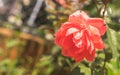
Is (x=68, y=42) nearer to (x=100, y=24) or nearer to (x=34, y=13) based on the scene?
(x=100, y=24)

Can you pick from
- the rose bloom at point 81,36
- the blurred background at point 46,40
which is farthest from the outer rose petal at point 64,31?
the blurred background at point 46,40

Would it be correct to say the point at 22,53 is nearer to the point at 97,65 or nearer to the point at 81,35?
the point at 97,65

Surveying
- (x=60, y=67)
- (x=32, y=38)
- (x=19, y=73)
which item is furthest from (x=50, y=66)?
(x=32, y=38)

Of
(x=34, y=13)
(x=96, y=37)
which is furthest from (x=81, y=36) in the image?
(x=34, y=13)

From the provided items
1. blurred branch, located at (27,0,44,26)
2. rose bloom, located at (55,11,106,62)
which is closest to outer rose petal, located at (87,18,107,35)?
rose bloom, located at (55,11,106,62)

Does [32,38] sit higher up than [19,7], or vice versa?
[19,7]

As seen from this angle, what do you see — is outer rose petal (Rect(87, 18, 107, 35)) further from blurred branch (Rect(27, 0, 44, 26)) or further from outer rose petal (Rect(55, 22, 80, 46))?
blurred branch (Rect(27, 0, 44, 26))

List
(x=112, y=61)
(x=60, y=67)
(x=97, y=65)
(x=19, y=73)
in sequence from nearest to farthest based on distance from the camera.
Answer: (x=97, y=65), (x=112, y=61), (x=60, y=67), (x=19, y=73)
